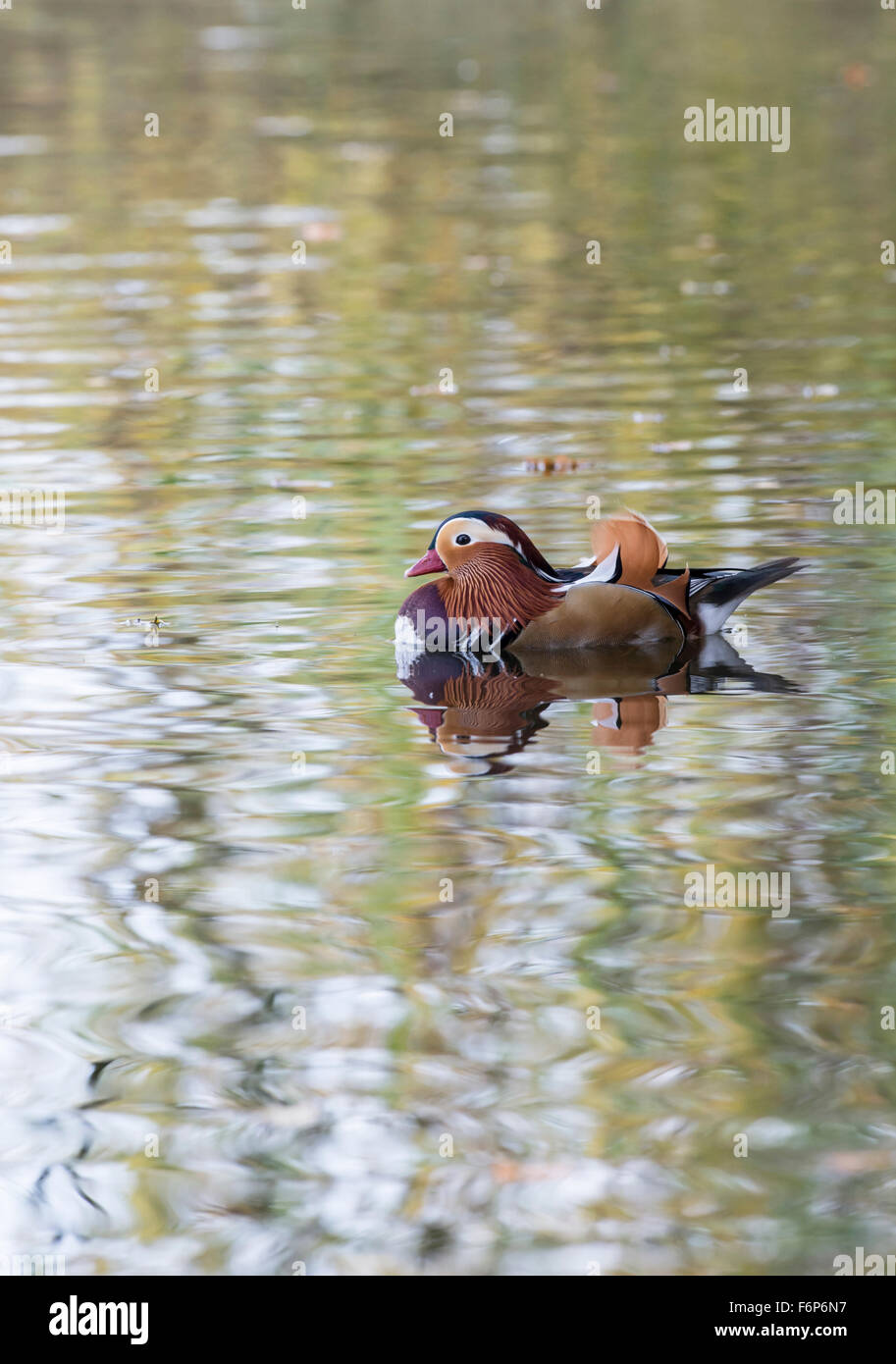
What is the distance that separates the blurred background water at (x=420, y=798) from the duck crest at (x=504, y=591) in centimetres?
35

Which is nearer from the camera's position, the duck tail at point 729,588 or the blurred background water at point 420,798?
the blurred background water at point 420,798

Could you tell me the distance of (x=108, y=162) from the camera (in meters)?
21.8

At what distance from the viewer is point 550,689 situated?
6648 mm

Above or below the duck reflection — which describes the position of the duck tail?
above

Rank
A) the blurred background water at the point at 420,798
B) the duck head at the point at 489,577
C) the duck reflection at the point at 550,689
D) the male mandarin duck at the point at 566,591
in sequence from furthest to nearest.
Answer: the duck head at the point at 489,577, the male mandarin duck at the point at 566,591, the duck reflection at the point at 550,689, the blurred background water at the point at 420,798

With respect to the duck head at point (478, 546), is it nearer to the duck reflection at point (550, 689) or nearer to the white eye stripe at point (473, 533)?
the white eye stripe at point (473, 533)

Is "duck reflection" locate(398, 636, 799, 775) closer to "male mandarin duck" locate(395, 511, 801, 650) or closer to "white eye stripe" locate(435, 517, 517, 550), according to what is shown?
"male mandarin duck" locate(395, 511, 801, 650)

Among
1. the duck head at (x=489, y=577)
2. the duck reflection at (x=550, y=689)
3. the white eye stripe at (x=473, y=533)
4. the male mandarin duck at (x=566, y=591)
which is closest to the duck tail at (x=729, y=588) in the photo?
the male mandarin duck at (x=566, y=591)

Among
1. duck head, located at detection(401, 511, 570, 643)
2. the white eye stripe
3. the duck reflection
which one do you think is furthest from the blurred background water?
the white eye stripe

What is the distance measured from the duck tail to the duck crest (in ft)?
1.48

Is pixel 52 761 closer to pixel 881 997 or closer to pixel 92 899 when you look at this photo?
pixel 92 899

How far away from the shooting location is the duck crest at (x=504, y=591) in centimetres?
681

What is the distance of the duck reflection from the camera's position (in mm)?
6195

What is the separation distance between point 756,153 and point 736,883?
16944 millimetres
